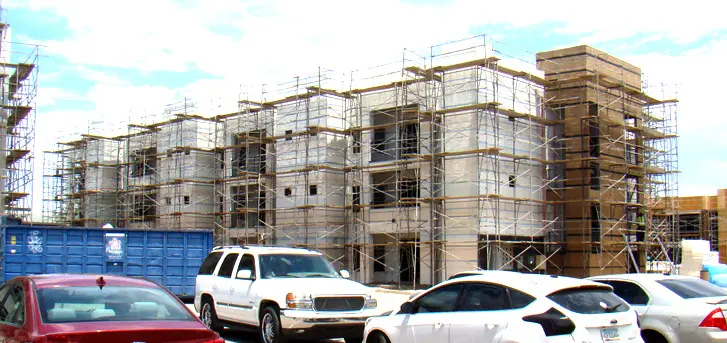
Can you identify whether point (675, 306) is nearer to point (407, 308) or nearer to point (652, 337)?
point (652, 337)

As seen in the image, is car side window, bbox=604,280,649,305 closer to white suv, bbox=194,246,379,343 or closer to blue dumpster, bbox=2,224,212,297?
white suv, bbox=194,246,379,343

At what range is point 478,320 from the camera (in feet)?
28.6

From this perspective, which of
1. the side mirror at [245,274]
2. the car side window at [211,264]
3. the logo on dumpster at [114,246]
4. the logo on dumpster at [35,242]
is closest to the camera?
the side mirror at [245,274]

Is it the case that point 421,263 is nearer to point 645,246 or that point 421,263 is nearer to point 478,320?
point 645,246

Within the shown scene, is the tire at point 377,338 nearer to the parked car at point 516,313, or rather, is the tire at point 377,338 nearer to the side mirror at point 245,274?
the parked car at point 516,313

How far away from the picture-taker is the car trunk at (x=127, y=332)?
20.3 feet

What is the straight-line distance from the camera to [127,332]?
250 inches

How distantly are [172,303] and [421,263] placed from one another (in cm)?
2170

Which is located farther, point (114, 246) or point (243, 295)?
point (114, 246)

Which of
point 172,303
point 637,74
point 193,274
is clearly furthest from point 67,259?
point 637,74

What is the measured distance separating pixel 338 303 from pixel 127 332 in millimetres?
6576

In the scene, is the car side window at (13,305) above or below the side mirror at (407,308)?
above

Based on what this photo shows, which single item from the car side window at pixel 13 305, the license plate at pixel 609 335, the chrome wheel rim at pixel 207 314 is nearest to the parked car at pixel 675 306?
the license plate at pixel 609 335

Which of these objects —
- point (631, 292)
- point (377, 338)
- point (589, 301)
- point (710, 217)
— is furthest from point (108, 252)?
point (710, 217)
